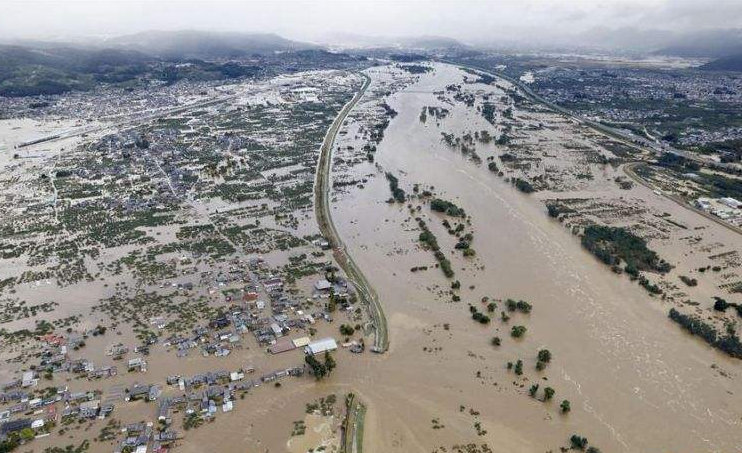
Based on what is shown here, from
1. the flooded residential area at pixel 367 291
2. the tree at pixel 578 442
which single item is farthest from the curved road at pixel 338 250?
the tree at pixel 578 442

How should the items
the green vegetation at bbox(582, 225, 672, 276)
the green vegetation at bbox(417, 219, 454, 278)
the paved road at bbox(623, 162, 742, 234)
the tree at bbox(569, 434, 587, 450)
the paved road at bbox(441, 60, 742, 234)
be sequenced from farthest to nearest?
1. the paved road at bbox(441, 60, 742, 234)
2. the paved road at bbox(623, 162, 742, 234)
3. the green vegetation at bbox(582, 225, 672, 276)
4. the green vegetation at bbox(417, 219, 454, 278)
5. the tree at bbox(569, 434, 587, 450)

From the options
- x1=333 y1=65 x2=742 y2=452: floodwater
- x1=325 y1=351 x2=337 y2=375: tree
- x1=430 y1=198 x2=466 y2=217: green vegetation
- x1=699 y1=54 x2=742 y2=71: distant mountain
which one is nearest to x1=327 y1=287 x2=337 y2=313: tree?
x1=333 y1=65 x2=742 y2=452: floodwater

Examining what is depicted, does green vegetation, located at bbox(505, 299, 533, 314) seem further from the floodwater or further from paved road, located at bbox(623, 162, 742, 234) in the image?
paved road, located at bbox(623, 162, 742, 234)

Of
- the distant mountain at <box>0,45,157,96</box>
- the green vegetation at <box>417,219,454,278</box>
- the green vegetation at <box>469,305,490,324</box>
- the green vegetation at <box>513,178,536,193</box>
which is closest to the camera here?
the green vegetation at <box>469,305,490,324</box>

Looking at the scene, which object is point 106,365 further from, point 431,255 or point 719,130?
point 719,130

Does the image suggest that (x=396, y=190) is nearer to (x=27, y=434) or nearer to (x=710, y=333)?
(x=710, y=333)

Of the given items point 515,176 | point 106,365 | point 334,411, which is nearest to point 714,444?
point 334,411

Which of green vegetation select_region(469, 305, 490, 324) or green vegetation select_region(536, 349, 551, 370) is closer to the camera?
green vegetation select_region(536, 349, 551, 370)
